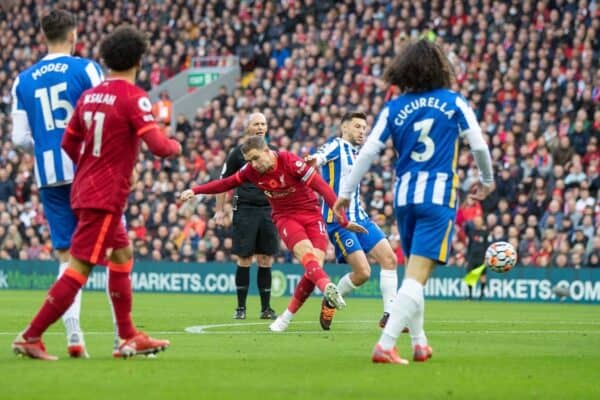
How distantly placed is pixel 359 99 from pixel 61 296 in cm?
2188

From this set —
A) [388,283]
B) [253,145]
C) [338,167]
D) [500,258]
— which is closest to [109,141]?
[253,145]

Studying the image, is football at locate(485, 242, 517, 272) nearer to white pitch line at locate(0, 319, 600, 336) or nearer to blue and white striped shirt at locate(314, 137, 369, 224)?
white pitch line at locate(0, 319, 600, 336)

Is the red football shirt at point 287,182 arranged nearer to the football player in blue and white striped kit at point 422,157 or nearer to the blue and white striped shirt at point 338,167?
the blue and white striped shirt at point 338,167

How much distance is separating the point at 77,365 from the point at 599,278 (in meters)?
17.3

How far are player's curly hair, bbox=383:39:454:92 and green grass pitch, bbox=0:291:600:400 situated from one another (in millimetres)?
2097

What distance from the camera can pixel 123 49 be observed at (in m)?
9.55

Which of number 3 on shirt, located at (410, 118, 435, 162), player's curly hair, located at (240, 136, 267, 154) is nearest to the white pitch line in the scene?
player's curly hair, located at (240, 136, 267, 154)

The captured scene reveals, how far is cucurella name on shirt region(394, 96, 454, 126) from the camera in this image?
9734 mm

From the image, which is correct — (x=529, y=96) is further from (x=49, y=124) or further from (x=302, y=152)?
(x=49, y=124)

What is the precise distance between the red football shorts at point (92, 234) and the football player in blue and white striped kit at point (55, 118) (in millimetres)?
593

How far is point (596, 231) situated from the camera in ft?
82.1

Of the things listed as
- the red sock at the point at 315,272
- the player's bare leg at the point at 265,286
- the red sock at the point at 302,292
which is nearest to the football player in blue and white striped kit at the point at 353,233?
the red sock at the point at 302,292

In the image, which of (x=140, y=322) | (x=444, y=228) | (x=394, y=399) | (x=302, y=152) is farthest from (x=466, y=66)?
(x=394, y=399)

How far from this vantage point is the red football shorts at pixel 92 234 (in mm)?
9336
